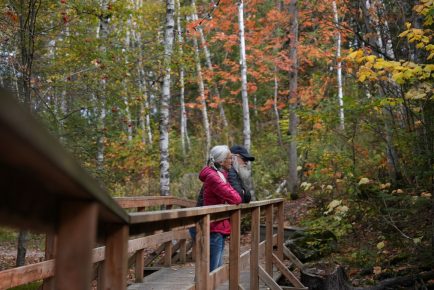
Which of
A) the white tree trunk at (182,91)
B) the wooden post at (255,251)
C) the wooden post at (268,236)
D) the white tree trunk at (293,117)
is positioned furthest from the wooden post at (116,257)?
the white tree trunk at (293,117)

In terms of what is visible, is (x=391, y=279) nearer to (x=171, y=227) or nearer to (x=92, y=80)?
(x=171, y=227)

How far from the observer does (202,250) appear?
456 cm

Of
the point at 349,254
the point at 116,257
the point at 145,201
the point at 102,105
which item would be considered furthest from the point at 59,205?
the point at 102,105

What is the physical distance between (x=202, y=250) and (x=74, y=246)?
3.16 meters

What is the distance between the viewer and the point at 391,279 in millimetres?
7641

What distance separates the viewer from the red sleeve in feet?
19.0

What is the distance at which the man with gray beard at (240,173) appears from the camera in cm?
630

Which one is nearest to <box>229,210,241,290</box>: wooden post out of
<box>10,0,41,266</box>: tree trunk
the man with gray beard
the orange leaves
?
the man with gray beard

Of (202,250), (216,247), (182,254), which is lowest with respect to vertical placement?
(182,254)

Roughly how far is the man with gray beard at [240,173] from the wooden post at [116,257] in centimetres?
400

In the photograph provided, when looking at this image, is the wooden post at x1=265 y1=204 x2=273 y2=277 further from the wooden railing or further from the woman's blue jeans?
the wooden railing

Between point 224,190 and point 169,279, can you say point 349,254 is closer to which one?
point 169,279

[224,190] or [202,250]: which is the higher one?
[224,190]

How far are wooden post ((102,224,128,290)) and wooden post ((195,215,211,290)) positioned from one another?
2.26m
